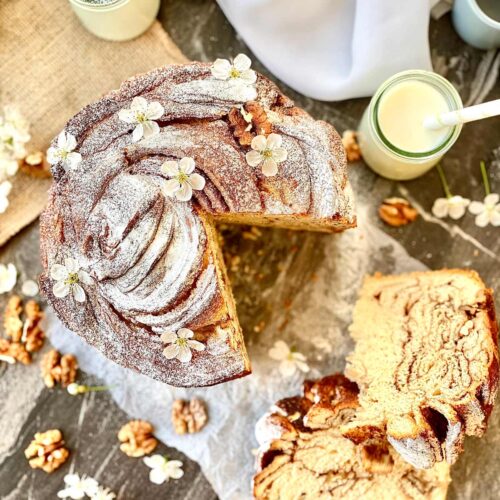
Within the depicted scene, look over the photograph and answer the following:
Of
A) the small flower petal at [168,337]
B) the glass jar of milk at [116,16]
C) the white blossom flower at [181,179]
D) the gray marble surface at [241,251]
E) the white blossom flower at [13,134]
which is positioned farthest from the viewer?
the gray marble surface at [241,251]

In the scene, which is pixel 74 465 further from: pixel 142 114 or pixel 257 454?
pixel 142 114

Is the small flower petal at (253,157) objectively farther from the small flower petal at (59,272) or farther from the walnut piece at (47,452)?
the walnut piece at (47,452)

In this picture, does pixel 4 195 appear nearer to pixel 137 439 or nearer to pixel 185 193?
pixel 185 193

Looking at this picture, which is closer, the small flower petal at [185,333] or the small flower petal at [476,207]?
the small flower petal at [185,333]

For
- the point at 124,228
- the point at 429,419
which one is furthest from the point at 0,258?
the point at 429,419

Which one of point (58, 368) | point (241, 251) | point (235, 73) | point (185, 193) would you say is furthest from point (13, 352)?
point (235, 73)

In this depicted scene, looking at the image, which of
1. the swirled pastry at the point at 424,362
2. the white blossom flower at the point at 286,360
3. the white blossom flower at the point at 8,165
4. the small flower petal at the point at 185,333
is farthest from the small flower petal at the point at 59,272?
the swirled pastry at the point at 424,362

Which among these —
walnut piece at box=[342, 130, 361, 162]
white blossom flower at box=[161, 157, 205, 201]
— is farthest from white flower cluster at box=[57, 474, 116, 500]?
walnut piece at box=[342, 130, 361, 162]
